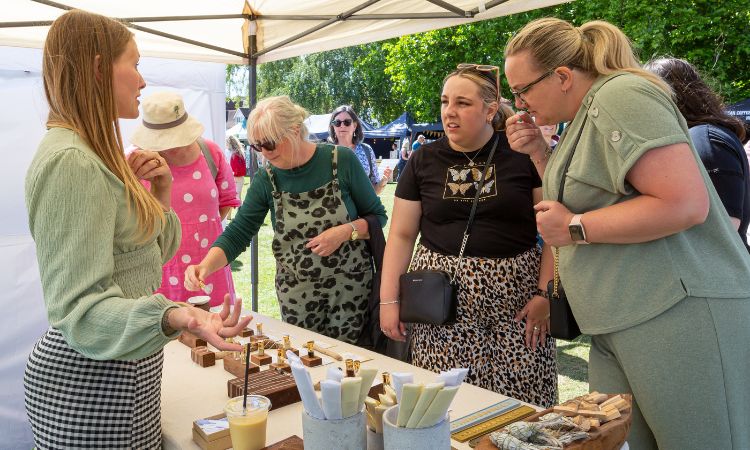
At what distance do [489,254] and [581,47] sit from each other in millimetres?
751

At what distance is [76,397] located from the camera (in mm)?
1193

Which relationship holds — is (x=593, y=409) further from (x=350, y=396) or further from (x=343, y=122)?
(x=343, y=122)

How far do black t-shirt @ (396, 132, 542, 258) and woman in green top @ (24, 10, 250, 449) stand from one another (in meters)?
0.98

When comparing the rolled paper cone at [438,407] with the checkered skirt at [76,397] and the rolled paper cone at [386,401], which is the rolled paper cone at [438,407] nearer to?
the rolled paper cone at [386,401]

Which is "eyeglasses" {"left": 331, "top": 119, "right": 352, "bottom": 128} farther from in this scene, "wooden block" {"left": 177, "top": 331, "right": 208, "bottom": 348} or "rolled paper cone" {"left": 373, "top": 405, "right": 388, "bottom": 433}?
"rolled paper cone" {"left": 373, "top": 405, "right": 388, "bottom": 433}

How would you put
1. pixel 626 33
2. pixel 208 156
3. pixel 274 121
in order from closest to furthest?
pixel 274 121
pixel 208 156
pixel 626 33

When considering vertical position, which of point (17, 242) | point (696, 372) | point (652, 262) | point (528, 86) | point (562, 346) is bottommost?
point (562, 346)

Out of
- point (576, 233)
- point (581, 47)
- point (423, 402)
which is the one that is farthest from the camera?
point (581, 47)

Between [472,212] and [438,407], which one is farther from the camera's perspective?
[472,212]

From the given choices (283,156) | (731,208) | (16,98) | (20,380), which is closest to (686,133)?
(731,208)

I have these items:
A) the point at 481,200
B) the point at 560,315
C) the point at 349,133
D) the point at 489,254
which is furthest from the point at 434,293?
the point at 349,133

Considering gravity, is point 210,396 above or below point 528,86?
below

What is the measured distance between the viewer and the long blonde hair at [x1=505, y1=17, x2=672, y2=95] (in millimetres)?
1371

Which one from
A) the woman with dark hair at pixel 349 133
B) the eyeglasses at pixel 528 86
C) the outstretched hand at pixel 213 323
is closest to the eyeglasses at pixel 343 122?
the woman with dark hair at pixel 349 133
